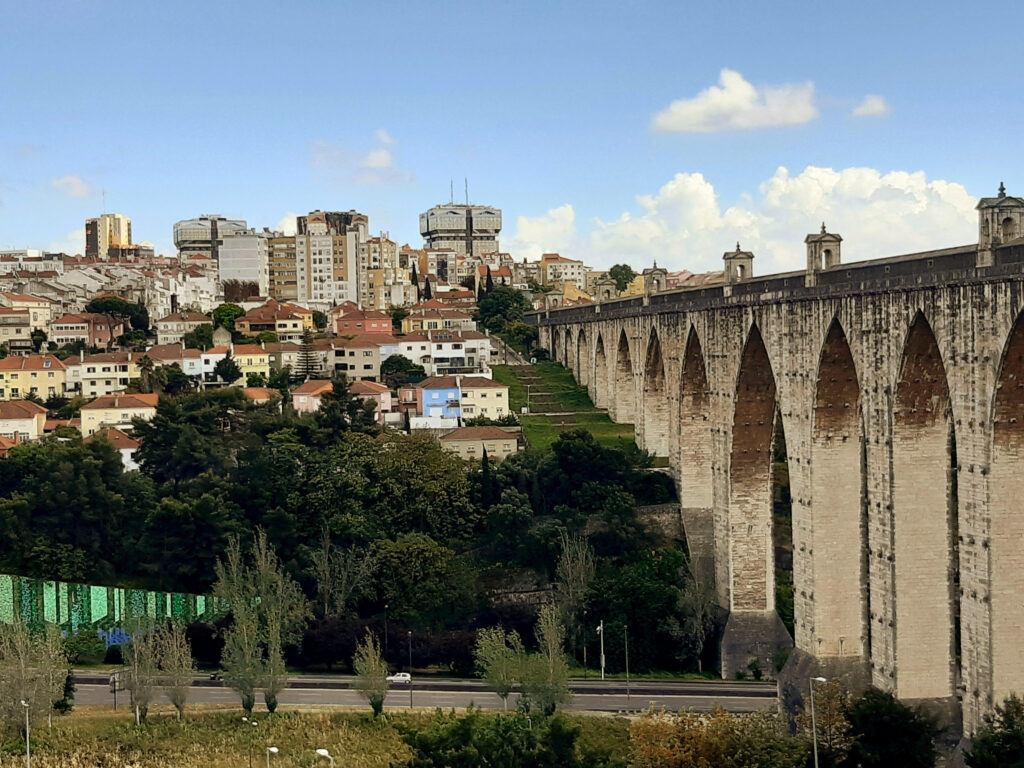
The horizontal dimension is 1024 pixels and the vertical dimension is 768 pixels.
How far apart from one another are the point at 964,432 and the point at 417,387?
45.5 meters

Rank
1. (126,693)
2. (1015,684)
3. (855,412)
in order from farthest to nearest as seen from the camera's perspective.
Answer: (126,693) < (855,412) < (1015,684)

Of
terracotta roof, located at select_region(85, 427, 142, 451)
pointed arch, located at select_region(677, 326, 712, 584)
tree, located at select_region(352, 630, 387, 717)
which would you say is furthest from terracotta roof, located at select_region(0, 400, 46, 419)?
tree, located at select_region(352, 630, 387, 717)

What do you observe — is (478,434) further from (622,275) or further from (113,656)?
(622,275)

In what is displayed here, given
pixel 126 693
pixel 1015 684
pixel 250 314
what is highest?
pixel 250 314

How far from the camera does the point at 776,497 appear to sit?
53.9 meters

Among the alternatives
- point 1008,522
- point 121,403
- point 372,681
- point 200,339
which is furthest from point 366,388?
point 1008,522

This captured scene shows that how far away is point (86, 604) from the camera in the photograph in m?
51.0

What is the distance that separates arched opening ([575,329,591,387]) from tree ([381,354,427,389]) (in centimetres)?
929

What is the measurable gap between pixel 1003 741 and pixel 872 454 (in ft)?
28.2

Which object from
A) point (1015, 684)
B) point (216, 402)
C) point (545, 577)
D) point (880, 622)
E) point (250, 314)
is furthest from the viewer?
point (250, 314)

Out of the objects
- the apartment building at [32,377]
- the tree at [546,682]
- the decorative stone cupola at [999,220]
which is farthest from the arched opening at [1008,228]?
the apartment building at [32,377]

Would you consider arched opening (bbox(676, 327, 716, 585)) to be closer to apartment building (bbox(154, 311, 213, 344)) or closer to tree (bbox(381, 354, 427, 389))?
tree (bbox(381, 354, 427, 389))

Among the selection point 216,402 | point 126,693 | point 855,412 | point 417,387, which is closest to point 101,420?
point 216,402

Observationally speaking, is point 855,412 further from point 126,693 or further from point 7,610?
point 7,610
